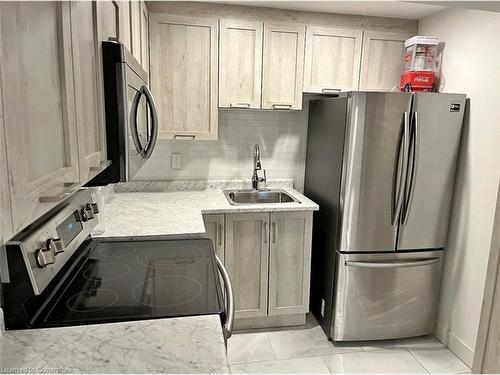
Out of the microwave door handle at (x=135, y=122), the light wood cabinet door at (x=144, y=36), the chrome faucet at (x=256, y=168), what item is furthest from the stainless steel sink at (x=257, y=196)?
the microwave door handle at (x=135, y=122)

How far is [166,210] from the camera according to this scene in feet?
7.45

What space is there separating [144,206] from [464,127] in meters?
2.18

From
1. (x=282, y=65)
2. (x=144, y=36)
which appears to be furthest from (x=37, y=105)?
(x=282, y=65)

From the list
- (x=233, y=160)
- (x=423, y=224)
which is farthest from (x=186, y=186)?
(x=423, y=224)

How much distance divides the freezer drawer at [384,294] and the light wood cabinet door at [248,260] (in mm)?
524

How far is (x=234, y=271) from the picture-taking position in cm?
254

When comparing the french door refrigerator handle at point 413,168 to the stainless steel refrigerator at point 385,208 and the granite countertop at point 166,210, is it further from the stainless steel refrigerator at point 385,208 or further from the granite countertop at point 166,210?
the granite countertop at point 166,210

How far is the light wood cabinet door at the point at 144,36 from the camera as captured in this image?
7.13 ft

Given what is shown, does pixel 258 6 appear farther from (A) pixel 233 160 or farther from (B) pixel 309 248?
(B) pixel 309 248

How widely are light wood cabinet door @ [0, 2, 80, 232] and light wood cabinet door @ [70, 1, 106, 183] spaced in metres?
0.05

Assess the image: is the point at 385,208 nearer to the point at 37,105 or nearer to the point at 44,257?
the point at 44,257

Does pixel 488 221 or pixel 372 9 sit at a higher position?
pixel 372 9

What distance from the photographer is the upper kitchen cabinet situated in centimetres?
246

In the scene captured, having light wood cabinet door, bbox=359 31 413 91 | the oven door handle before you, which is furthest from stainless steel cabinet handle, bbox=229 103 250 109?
the oven door handle
